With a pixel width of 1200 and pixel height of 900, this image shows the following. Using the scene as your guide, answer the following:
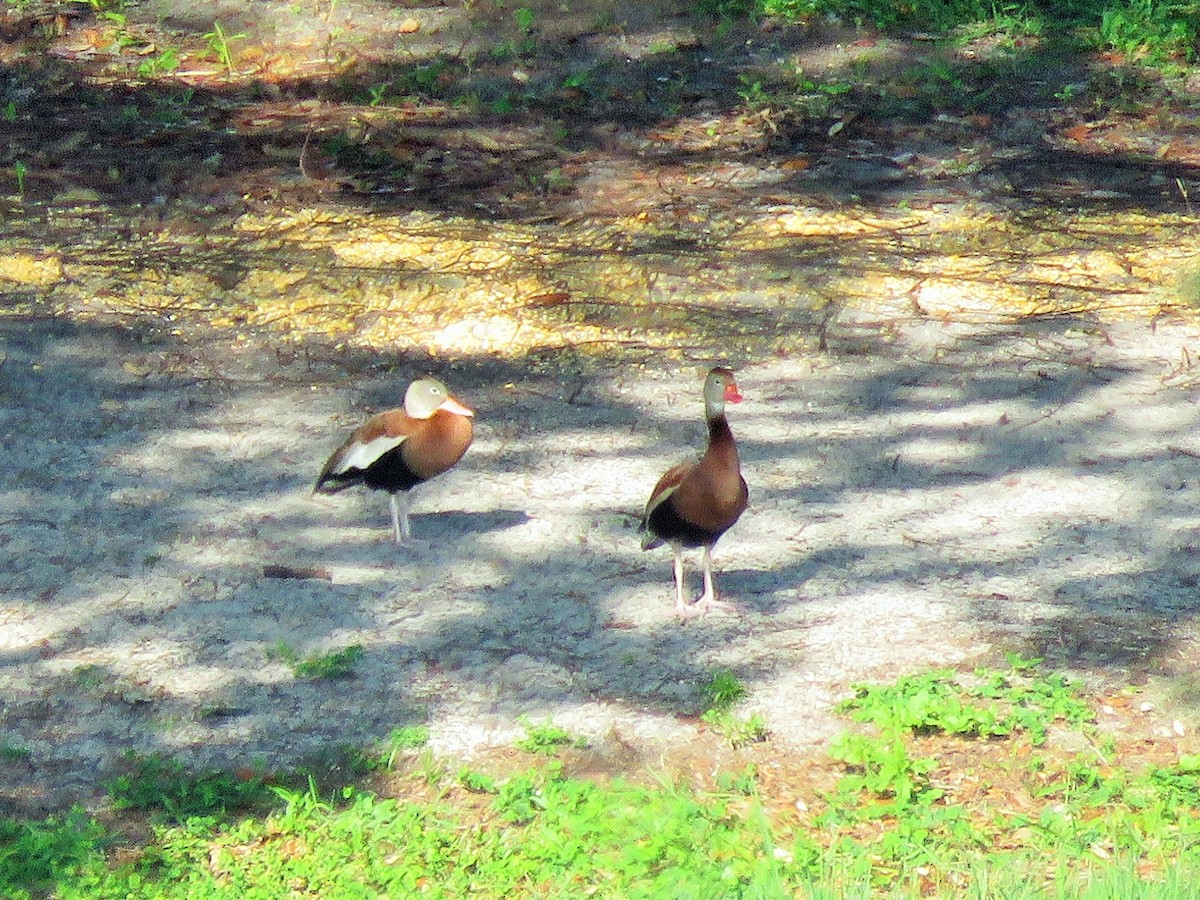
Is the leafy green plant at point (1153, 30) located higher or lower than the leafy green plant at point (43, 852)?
higher

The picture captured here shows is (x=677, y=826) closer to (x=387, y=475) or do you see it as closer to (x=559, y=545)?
(x=559, y=545)

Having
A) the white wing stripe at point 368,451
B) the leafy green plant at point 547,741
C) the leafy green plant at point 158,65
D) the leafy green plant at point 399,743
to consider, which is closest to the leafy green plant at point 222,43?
the leafy green plant at point 158,65

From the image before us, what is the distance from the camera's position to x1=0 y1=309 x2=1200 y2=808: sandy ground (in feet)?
15.4

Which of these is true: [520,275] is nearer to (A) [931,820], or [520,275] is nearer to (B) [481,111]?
(B) [481,111]

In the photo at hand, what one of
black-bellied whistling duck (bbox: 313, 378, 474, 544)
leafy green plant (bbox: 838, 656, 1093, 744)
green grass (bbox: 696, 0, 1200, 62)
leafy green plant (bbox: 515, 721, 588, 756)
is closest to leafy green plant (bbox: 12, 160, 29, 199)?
black-bellied whistling duck (bbox: 313, 378, 474, 544)

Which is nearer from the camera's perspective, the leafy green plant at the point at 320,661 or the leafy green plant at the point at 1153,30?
the leafy green plant at the point at 320,661

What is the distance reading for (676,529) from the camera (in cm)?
505

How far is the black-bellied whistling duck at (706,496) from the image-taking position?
4.95 m

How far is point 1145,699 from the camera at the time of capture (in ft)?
15.0

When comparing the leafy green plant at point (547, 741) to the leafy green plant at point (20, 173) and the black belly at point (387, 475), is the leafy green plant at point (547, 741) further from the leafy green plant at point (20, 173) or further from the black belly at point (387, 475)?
the leafy green plant at point (20, 173)

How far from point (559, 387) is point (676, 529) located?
6.65 ft

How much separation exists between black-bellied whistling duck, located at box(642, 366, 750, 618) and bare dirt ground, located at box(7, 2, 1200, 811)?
0.93ft

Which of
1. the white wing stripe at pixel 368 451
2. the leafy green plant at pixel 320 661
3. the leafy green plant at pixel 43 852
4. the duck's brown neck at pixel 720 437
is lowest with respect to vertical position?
the leafy green plant at pixel 320 661

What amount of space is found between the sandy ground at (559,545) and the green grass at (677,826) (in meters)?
0.22
